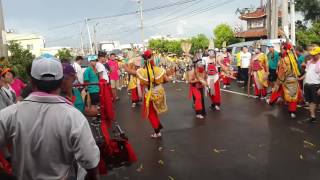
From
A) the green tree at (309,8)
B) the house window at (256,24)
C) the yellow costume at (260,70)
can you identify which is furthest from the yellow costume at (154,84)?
the house window at (256,24)

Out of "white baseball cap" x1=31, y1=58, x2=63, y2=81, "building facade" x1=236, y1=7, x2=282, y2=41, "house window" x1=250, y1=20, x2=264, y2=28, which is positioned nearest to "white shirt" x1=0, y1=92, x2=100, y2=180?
"white baseball cap" x1=31, y1=58, x2=63, y2=81

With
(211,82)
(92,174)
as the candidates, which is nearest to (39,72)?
(92,174)

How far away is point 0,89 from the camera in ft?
18.4

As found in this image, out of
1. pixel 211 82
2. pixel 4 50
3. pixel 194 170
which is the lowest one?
pixel 194 170

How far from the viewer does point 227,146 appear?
8453 millimetres

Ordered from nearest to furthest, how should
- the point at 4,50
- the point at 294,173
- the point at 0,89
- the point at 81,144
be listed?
the point at 81,144 → the point at 0,89 → the point at 294,173 → the point at 4,50

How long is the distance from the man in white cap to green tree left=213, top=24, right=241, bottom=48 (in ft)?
193

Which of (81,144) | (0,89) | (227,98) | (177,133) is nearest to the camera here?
(81,144)

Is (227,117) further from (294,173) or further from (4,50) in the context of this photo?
(4,50)

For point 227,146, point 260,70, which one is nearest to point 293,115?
point 227,146

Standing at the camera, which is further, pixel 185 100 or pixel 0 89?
pixel 185 100

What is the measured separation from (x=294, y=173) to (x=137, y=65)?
624 centimetres

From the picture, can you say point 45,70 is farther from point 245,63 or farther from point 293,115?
point 245,63

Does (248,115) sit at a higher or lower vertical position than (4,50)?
lower
